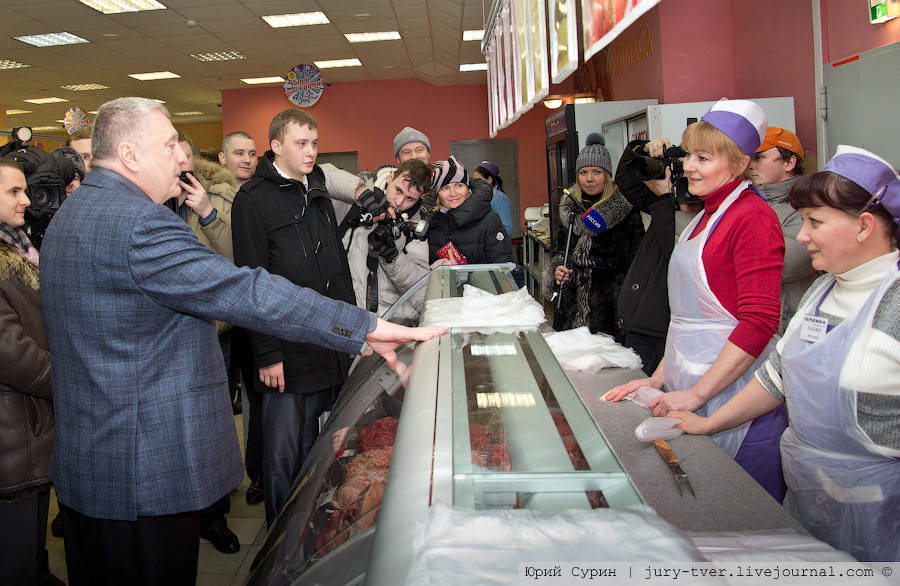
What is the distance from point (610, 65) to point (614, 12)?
18.3 feet

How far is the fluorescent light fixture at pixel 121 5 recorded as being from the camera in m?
7.25

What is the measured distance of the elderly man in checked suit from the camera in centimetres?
142

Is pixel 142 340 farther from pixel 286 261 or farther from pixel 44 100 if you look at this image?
pixel 44 100

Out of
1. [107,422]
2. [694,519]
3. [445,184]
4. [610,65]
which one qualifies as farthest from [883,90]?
[610,65]

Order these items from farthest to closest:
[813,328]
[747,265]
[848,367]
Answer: [747,265], [813,328], [848,367]

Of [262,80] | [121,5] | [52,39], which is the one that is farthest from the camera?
[262,80]

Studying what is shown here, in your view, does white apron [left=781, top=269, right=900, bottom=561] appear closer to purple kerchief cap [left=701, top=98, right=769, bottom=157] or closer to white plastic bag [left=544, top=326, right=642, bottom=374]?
purple kerchief cap [left=701, top=98, right=769, bottom=157]

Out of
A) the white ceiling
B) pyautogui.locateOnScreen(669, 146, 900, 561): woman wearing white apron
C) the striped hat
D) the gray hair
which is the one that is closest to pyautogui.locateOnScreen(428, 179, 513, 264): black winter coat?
the striped hat

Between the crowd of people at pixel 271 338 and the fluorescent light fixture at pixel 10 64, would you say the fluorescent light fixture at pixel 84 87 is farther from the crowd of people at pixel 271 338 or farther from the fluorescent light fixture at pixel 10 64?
the crowd of people at pixel 271 338

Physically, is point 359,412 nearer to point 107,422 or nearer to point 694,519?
point 107,422

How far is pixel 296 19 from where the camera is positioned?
8406 millimetres

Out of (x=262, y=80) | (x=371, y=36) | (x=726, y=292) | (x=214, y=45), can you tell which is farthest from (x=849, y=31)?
(x=262, y=80)

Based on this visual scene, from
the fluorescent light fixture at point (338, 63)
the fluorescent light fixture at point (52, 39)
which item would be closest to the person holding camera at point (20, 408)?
the fluorescent light fixture at point (52, 39)

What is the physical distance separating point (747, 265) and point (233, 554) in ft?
7.48
